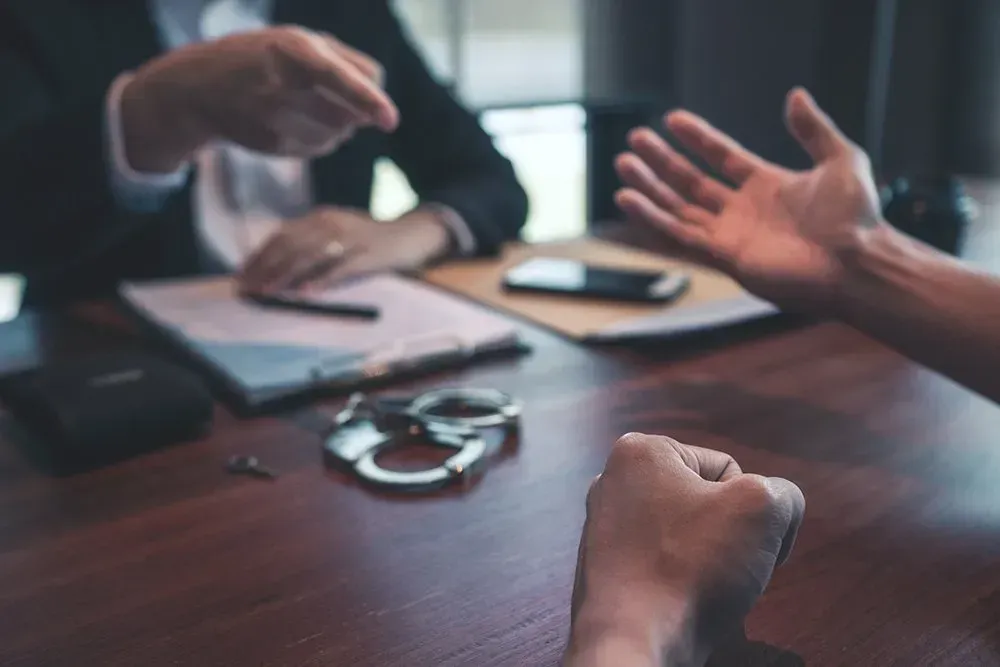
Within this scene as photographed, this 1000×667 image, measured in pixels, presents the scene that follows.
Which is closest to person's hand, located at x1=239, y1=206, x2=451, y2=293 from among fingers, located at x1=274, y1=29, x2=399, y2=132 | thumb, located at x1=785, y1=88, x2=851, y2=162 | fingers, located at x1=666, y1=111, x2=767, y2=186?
fingers, located at x1=274, y1=29, x2=399, y2=132

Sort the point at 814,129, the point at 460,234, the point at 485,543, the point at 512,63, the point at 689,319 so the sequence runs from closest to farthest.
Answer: the point at 485,543 < the point at 814,129 < the point at 689,319 < the point at 460,234 < the point at 512,63

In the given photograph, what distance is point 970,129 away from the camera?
2.61 m

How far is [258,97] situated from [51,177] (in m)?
0.29

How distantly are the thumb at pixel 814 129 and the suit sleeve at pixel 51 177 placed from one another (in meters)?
0.62

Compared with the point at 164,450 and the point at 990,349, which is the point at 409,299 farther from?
the point at 990,349

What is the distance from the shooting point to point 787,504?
0.37 metres

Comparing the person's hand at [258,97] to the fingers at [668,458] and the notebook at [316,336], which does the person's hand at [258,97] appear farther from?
the fingers at [668,458]

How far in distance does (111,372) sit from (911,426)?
547 mm

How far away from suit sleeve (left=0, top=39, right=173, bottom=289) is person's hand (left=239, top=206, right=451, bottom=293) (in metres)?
0.17

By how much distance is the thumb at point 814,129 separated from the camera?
2.30ft

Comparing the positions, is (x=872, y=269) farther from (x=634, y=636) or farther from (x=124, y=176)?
(x=124, y=176)

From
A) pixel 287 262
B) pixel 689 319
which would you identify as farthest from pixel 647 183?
pixel 287 262

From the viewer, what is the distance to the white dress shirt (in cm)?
129

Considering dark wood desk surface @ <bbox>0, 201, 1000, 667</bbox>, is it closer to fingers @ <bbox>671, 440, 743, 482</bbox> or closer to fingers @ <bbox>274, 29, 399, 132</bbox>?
fingers @ <bbox>671, 440, 743, 482</bbox>
